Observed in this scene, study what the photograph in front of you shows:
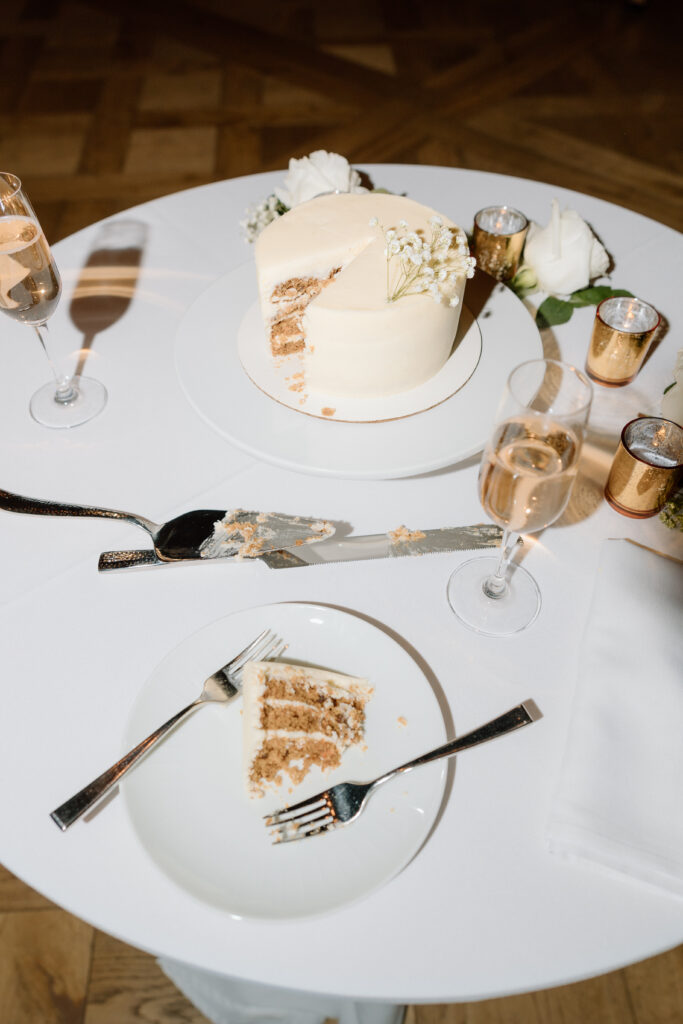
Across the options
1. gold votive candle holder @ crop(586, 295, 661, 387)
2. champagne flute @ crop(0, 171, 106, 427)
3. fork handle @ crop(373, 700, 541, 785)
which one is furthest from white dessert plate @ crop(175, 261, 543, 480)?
fork handle @ crop(373, 700, 541, 785)

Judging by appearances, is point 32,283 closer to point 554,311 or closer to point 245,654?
point 245,654

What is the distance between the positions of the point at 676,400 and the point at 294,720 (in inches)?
29.2

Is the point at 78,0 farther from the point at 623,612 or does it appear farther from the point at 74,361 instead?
the point at 623,612

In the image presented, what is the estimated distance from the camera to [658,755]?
86 centimetres

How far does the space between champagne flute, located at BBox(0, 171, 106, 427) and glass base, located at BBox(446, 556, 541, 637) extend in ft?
2.35

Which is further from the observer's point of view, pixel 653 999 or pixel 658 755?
pixel 653 999

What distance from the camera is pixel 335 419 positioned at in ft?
3.81

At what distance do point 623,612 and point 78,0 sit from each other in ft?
16.5

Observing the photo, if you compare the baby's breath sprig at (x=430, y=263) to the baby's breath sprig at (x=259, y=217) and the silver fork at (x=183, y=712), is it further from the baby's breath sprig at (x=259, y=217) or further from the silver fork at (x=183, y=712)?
the silver fork at (x=183, y=712)

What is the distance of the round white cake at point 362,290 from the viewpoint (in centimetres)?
113

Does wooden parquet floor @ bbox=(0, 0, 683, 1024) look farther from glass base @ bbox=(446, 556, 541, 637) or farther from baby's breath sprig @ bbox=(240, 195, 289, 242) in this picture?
glass base @ bbox=(446, 556, 541, 637)

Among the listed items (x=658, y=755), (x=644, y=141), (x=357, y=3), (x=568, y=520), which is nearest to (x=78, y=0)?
(x=357, y=3)

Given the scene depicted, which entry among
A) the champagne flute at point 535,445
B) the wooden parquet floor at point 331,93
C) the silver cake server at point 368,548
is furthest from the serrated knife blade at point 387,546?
the wooden parquet floor at point 331,93

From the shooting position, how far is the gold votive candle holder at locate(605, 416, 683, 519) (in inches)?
41.5
